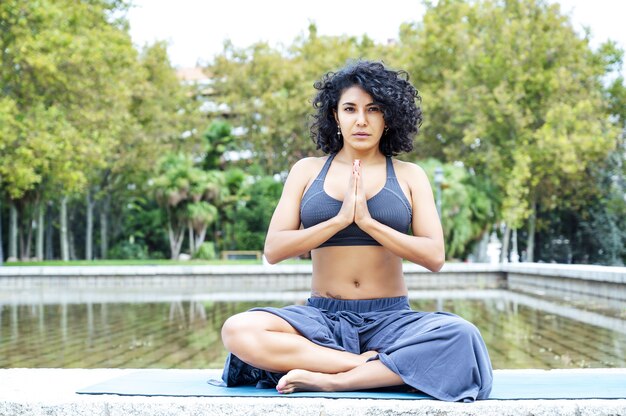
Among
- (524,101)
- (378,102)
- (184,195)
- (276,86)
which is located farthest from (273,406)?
(276,86)

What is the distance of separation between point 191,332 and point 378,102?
6.97 m

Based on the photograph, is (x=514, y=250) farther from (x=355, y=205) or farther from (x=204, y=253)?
(x=355, y=205)

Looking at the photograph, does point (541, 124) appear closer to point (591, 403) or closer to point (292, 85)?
point (292, 85)

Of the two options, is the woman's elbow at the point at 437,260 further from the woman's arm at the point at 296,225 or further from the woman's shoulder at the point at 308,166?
the woman's shoulder at the point at 308,166

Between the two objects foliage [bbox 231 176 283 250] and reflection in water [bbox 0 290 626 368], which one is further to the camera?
foliage [bbox 231 176 283 250]

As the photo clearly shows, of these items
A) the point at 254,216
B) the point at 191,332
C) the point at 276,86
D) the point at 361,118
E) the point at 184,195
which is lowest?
the point at 191,332

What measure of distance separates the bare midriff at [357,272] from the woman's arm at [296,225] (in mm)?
136

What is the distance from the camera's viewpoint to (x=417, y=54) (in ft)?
114

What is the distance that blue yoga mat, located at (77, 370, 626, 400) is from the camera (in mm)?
3436

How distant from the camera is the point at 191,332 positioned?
1037 centimetres

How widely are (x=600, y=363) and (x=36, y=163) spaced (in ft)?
61.3

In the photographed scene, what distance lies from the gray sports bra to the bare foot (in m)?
0.61

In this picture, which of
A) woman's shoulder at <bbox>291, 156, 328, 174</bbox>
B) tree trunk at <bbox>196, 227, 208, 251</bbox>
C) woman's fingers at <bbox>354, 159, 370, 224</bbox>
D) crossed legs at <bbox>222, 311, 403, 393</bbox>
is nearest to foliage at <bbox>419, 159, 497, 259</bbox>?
tree trunk at <bbox>196, 227, 208, 251</bbox>

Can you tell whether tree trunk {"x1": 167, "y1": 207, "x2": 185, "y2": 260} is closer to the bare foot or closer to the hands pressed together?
the hands pressed together
